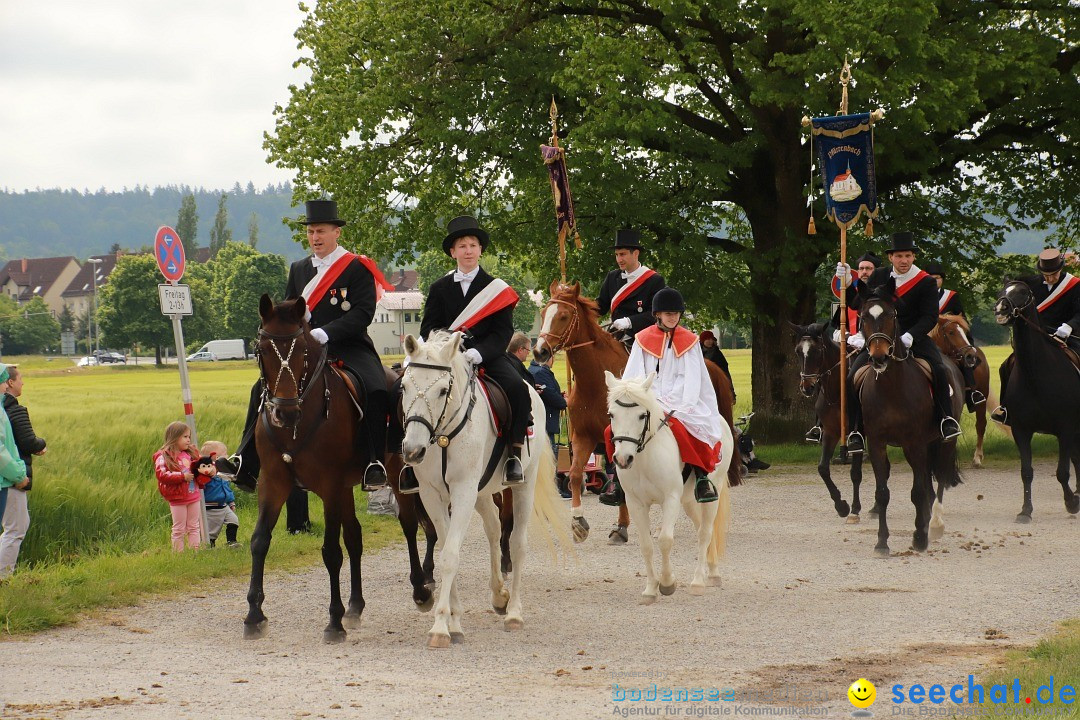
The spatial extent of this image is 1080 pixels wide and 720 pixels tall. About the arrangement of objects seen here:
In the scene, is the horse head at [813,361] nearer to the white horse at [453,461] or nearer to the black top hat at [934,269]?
the black top hat at [934,269]

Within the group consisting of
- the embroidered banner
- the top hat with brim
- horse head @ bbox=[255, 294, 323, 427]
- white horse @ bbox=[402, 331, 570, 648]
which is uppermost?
the embroidered banner

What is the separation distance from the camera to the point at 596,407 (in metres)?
13.6

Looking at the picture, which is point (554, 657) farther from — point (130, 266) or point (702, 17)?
point (130, 266)

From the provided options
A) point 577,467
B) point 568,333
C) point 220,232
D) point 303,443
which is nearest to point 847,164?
point 568,333

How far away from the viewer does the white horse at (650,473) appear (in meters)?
9.96

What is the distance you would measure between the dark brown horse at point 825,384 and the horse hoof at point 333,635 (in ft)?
28.2

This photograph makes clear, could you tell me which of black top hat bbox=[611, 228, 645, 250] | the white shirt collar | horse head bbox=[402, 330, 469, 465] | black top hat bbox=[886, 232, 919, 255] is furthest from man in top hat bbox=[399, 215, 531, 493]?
black top hat bbox=[886, 232, 919, 255]

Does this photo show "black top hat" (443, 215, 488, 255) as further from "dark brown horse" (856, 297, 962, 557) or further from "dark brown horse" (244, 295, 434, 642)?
"dark brown horse" (856, 297, 962, 557)

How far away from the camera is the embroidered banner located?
1691cm

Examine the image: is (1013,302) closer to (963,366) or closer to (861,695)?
(963,366)

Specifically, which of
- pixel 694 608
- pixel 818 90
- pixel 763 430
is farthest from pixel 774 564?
pixel 763 430

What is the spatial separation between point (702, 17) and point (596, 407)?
11.4 metres

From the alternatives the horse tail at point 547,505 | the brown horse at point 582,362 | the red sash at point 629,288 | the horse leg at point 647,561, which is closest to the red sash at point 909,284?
the brown horse at point 582,362

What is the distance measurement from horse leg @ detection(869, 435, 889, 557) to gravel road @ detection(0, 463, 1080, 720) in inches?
9.8
